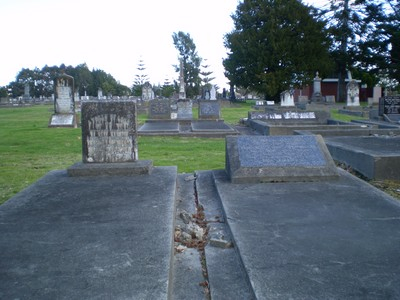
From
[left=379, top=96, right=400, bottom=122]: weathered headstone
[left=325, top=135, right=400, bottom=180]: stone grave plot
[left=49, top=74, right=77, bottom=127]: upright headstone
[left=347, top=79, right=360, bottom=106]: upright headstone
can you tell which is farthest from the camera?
[left=347, top=79, right=360, bottom=106]: upright headstone

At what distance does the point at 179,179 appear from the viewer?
20.3ft

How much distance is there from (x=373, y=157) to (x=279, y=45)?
1325 inches

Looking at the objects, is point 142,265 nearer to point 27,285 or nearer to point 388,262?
point 27,285

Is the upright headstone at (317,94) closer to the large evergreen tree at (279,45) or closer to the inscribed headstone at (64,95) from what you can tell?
the large evergreen tree at (279,45)

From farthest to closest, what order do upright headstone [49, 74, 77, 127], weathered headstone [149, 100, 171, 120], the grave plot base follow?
weathered headstone [149, 100, 171, 120] < upright headstone [49, 74, 77, 127] < the grave plot base

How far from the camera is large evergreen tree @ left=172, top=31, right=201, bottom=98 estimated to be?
75.0 meters

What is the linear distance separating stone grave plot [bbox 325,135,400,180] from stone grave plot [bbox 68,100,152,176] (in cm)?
336

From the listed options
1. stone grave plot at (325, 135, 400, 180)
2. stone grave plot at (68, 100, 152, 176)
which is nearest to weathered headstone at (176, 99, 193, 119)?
stone grave plot at (325, 135, 400, 180)

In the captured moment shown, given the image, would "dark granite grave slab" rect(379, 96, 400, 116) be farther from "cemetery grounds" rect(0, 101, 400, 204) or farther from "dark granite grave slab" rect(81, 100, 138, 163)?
"dark granite grave slab" rect(81, 100, 138, 163)

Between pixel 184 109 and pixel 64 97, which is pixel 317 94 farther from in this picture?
pixel 64 97

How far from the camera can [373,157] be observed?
6.00 m

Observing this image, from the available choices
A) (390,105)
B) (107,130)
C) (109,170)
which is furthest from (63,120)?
(390,105)

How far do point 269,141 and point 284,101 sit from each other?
79.6 feet

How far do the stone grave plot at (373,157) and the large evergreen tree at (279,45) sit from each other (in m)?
30.9
